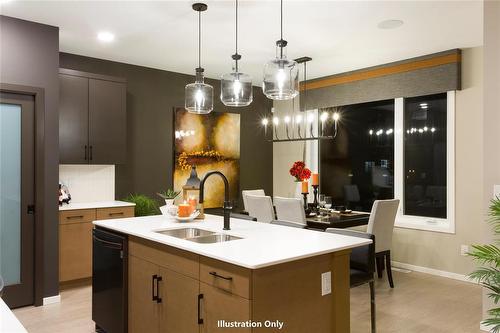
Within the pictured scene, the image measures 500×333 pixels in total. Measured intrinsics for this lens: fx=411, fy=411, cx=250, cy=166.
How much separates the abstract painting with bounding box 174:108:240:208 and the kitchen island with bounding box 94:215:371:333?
3.02m

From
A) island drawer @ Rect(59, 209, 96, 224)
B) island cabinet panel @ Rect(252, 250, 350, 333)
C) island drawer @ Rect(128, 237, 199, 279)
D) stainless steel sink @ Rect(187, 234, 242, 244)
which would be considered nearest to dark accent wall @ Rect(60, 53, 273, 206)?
island drawer @ Rect(59, 209, 96, 224)

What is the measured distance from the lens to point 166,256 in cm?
262

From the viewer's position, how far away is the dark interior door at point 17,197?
3.86 m

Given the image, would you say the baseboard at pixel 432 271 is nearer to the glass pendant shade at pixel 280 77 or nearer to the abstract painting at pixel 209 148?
the abstract painting at pixel 209 148

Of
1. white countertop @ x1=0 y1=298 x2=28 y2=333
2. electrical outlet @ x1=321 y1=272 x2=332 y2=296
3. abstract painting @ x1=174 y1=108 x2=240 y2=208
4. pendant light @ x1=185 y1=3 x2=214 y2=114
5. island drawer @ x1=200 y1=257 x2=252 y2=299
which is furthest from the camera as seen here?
abstract painting @ x1=174 y1=108 x2=240 y2=208

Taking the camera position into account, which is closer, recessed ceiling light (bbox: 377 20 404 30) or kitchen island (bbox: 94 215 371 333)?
kitchen island (bbox: 94 215 371 333)

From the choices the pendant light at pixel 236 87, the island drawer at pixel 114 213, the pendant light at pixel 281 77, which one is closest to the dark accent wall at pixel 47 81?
the island drawer at pixel 114 213

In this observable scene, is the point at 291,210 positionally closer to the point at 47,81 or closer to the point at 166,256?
the point at 166,256

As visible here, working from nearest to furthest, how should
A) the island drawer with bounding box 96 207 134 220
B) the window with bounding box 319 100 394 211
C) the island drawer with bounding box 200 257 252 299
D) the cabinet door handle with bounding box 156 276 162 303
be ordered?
the island drawer with bounding box 200 257 252 299
the cabinet door handle with bounding box 156 276 162 303
the island drawer with bounding box 96 207 134 220
the window with bounding box 319 100 394 211

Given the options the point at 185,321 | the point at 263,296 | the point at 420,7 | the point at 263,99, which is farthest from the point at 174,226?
the point at 263,99

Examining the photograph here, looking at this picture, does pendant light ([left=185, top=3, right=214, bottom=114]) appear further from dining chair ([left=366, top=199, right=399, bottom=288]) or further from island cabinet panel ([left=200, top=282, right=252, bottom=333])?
dining chair ([left=366, top=199, right=399, bottom=288])

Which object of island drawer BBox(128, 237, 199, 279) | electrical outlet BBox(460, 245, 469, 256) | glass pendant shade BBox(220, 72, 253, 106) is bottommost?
electrical outlet BBox(460, 245, 469, 256)

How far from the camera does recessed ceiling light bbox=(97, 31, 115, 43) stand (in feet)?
13.9

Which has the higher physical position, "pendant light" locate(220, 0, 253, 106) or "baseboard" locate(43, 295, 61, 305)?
"pendant light" locate(220, 0, 253, 106)
